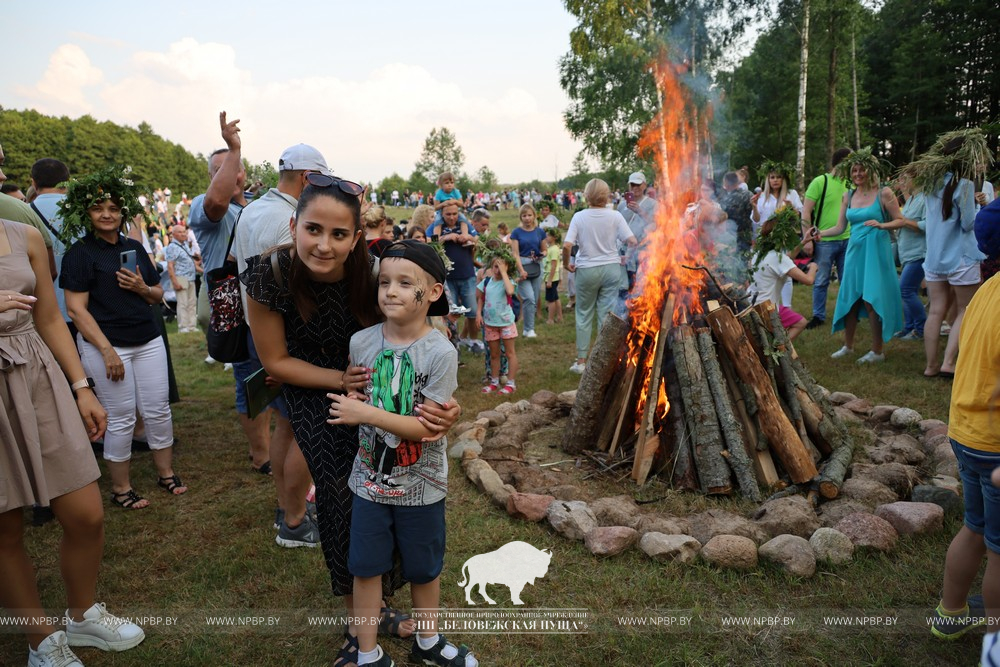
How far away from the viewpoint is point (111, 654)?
118 inches

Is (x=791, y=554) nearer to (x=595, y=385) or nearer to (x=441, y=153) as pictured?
(x=595, y=385)

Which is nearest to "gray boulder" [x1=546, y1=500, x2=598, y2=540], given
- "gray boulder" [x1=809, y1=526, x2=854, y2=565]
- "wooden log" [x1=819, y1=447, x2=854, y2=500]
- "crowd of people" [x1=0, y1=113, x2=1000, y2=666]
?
"crowd of people" [x1=0, y1=113, x2=1000, y2=666]

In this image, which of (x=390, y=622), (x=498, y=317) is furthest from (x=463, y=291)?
(x=390, y=622)

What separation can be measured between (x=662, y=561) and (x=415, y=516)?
1.81m

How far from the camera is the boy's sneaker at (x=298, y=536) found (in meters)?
3.94

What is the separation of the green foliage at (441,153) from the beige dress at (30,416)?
62278 mm

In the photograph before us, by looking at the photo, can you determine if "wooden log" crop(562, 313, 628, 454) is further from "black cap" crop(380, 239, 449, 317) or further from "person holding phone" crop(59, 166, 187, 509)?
"person holding phone" crop(59, 166, 187, 509)

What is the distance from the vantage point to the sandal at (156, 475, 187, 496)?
497 cm

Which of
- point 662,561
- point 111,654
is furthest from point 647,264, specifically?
point 111,654

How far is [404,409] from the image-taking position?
2490 mm

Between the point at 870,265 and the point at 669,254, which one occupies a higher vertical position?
the point at 669,254

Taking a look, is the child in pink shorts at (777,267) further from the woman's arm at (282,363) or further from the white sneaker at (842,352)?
the woman's arm at (282,363)

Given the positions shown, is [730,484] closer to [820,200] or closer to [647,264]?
[647,264]

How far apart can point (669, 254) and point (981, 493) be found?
9.89 ft
